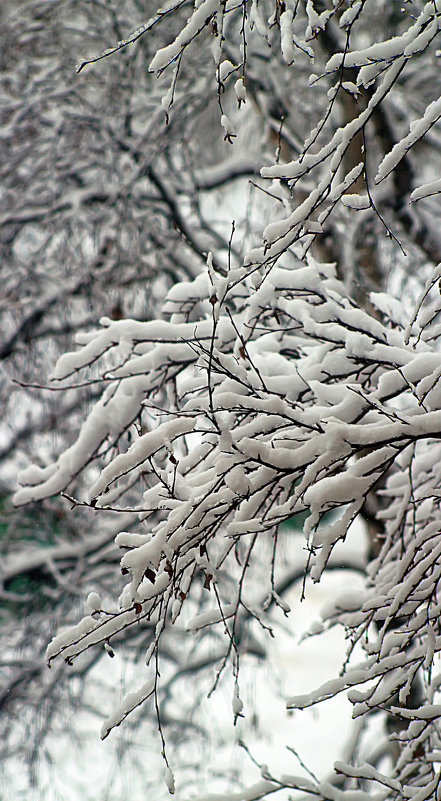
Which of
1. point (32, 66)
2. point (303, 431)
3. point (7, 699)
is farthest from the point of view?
point (32, 66)

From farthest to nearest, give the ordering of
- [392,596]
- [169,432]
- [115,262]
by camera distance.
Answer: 1. [115,262]
2. [392,596]
3. [169,432]

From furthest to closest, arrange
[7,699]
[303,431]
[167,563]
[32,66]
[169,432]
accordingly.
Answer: [32,66]
[7,699]
[303,431]
[169,432]
[167,563]

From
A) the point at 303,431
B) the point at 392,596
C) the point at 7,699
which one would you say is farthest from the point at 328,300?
the point at 7,699

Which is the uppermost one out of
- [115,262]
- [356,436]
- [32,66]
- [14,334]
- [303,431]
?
[32,66]

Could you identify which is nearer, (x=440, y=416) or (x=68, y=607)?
(x=440, y=416)

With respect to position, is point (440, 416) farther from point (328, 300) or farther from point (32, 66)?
point (32, 66)

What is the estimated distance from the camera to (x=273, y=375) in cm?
227

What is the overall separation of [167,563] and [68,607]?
3.71 metres

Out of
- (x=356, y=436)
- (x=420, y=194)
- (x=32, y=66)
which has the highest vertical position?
(x=32, y=66)

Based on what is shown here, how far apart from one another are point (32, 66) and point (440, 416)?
4958mm

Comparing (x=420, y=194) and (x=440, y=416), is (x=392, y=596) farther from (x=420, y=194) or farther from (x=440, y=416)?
(x=420, y=194)

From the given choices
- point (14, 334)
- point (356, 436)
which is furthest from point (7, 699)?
point (356, 436)

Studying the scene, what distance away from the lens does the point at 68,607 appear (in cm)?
490

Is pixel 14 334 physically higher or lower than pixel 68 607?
higher
